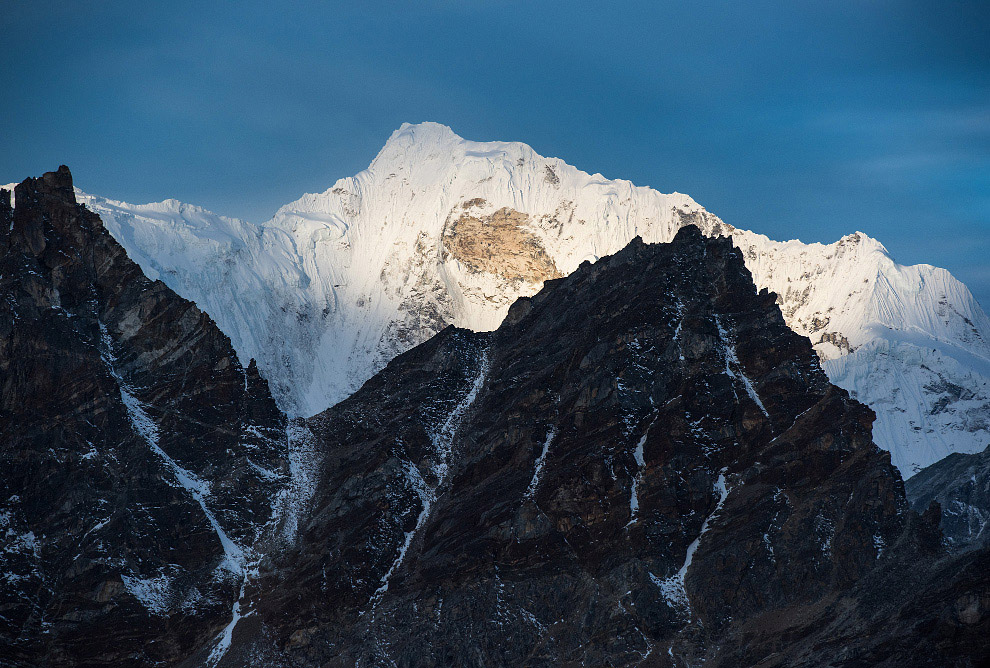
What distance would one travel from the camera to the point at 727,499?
451 ft

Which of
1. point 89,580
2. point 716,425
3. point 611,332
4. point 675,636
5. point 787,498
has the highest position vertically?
point 611,332

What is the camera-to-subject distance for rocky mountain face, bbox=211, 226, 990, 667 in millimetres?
121250

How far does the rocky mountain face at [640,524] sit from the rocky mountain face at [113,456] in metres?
8.83

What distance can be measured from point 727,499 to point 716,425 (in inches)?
392

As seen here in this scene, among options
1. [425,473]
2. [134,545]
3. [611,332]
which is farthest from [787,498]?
[134,545]

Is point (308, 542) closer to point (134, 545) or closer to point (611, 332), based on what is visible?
point (134, 545)

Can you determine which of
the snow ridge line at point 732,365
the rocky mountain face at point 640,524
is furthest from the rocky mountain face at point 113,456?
the snow ridge line at point 732,365

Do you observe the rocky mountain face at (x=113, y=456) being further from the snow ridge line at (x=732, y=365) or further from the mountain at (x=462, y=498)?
the snow ridge line at (x=732, y=365)

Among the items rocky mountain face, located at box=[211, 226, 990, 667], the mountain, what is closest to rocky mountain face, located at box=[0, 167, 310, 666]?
the mountain

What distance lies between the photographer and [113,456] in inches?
5846

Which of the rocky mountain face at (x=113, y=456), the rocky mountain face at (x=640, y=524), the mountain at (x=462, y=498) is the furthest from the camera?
the rocky mountain face at (x=113, y=456)

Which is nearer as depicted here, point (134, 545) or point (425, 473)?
point (134, 545)

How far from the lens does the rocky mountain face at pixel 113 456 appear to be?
444ft

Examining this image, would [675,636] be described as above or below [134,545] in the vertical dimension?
below
